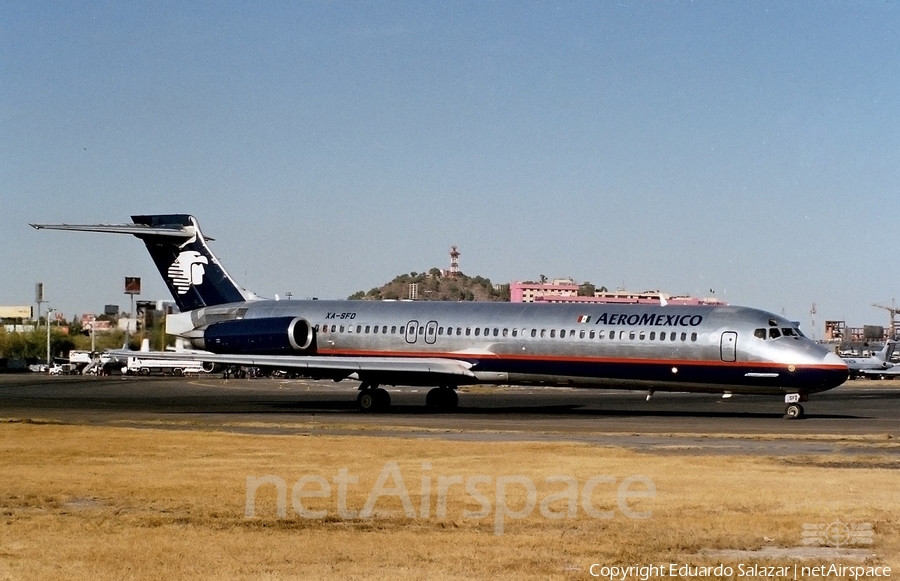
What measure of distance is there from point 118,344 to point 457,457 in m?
85.7

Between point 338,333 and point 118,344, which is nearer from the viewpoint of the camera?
point 338,333

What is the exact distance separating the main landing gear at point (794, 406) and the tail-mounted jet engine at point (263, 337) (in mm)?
15939

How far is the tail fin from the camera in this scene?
4172 centimetres

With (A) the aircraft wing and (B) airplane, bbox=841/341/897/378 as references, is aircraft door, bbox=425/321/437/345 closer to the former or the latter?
(A) the aircraft wing

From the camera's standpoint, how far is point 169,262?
4222 cm

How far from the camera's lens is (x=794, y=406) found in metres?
32.4

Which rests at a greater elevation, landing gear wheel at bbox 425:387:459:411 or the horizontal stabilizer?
the horizontal stabilizer

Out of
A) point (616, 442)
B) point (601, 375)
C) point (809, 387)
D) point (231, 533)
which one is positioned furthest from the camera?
point (601, 375)

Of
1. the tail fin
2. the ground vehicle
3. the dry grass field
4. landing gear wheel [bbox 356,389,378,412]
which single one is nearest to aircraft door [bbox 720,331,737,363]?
landing gear wheel [bbox 356,389,378,412]

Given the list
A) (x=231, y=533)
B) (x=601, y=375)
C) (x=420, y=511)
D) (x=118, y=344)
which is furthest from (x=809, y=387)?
(x=118, y=344)

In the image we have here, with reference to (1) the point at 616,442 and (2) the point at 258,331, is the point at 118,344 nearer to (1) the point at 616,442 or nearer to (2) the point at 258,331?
(2) the point at 258,331

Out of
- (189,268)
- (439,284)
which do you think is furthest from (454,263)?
(189,268)

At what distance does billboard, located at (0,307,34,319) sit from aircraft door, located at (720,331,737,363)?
571 ft

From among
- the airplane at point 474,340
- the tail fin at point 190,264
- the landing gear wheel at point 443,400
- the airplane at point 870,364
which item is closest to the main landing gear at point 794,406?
the airplane at point 474,340
